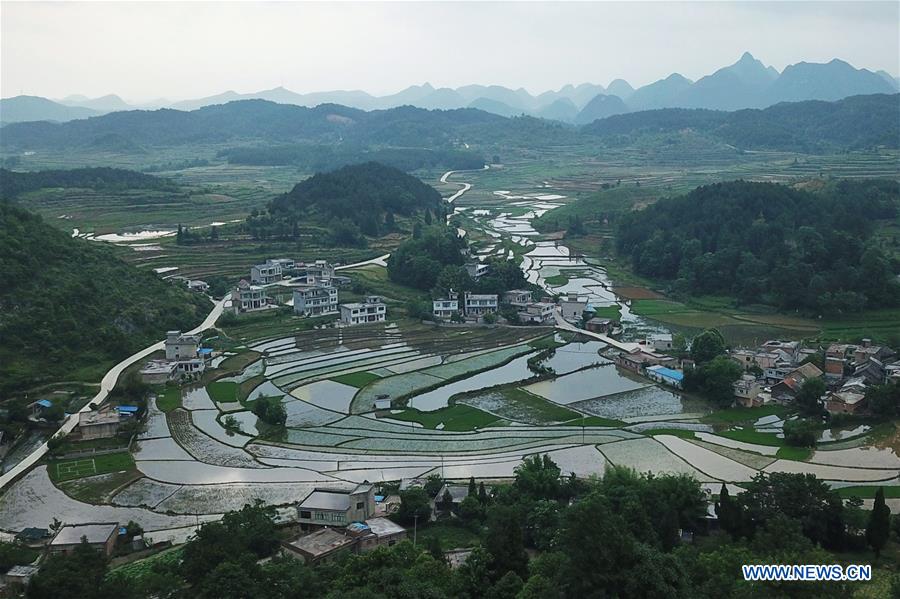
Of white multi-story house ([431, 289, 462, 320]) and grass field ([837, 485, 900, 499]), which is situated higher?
white multi-story house ([431, 289, 462, 320])

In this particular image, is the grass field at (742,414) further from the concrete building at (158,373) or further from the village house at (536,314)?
the concrete building at (158,373)

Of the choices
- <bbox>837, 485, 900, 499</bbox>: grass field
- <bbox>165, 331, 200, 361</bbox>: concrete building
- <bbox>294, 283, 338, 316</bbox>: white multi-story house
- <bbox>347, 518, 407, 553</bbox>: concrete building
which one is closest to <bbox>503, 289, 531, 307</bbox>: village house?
<bbox>294, 283, 338, 316</bbox>: white multi-story house

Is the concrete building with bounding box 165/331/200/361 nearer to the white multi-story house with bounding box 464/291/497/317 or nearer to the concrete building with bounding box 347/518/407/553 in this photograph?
the white multi-story house with bounding box 464/291/497/317

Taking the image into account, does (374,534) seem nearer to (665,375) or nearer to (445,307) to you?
(665,375)

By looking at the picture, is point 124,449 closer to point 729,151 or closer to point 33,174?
point 33,174

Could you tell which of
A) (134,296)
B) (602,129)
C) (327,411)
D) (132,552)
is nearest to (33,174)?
(134,296)

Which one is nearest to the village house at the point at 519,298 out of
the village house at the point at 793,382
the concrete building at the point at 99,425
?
the village house at the point at 793,382
